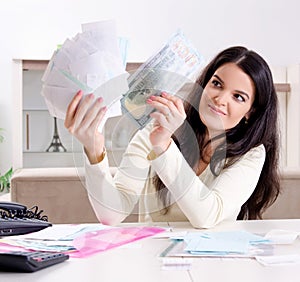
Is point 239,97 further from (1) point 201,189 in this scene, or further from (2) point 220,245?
(2) point 220,245

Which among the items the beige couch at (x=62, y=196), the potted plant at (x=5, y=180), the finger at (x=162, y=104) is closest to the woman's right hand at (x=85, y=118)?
the finger at (x=162, y=104)

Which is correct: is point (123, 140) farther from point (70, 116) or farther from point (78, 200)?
point (78, 200)

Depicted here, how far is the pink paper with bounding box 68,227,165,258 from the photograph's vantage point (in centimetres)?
108

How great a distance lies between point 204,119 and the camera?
146 centimetres

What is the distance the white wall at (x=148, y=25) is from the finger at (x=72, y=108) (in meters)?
3.12

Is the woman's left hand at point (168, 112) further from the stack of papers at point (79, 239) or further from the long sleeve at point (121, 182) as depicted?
the stack of papers at point (79, 239)

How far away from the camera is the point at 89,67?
3.60 feet

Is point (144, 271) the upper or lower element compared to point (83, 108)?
lower

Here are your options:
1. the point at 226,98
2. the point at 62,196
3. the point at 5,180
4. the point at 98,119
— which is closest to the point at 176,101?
the point at 98,119

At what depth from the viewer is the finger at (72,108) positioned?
1146mm

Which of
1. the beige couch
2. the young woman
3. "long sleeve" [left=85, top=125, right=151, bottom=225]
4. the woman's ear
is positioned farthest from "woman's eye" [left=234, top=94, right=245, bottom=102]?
the beige couch

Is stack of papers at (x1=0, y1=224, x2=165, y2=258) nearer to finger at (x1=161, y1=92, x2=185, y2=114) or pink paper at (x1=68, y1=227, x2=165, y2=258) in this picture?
pink paper at (x1=68, y1=227, x2=165, y2=258)

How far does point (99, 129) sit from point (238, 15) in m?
3.35

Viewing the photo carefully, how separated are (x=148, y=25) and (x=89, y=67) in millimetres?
3288
